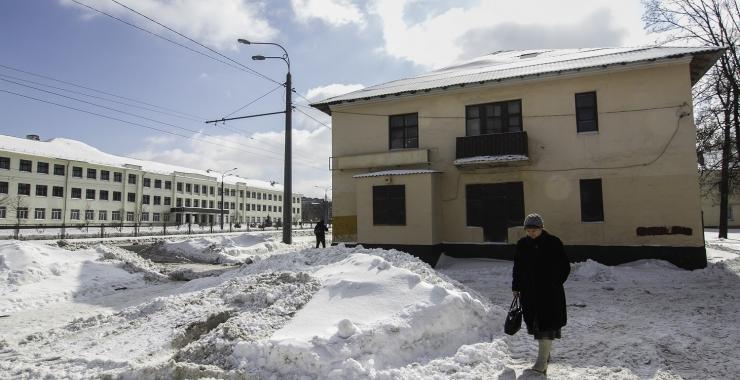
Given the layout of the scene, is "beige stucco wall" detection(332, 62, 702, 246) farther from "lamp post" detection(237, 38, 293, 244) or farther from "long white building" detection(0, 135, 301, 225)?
"long white building" detection(0, 135, 301, 225)

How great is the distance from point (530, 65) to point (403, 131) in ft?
18.6

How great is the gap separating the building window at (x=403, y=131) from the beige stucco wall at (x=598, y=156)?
1.47 ft

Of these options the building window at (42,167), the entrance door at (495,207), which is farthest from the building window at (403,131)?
the building window at (42,167)

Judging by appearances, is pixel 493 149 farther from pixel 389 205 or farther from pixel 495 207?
pixel 389 205

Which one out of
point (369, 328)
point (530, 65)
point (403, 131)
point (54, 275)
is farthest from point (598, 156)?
point (54, 275)

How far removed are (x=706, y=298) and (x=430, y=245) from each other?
7888 millimetres

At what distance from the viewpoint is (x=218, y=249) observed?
19625 mm

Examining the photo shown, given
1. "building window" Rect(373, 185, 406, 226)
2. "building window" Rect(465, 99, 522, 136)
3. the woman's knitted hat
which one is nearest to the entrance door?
"building window" Rect(465, 99, 522, 136)

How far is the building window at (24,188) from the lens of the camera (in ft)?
176

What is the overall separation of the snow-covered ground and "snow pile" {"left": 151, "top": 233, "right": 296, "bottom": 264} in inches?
343

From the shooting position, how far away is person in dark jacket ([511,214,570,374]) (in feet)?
15.1

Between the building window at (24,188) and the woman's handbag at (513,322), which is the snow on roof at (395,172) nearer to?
the woman's handbag at (513,322)

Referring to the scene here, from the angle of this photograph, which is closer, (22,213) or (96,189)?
(22,213)

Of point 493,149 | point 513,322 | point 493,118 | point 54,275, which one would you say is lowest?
point 54,275
